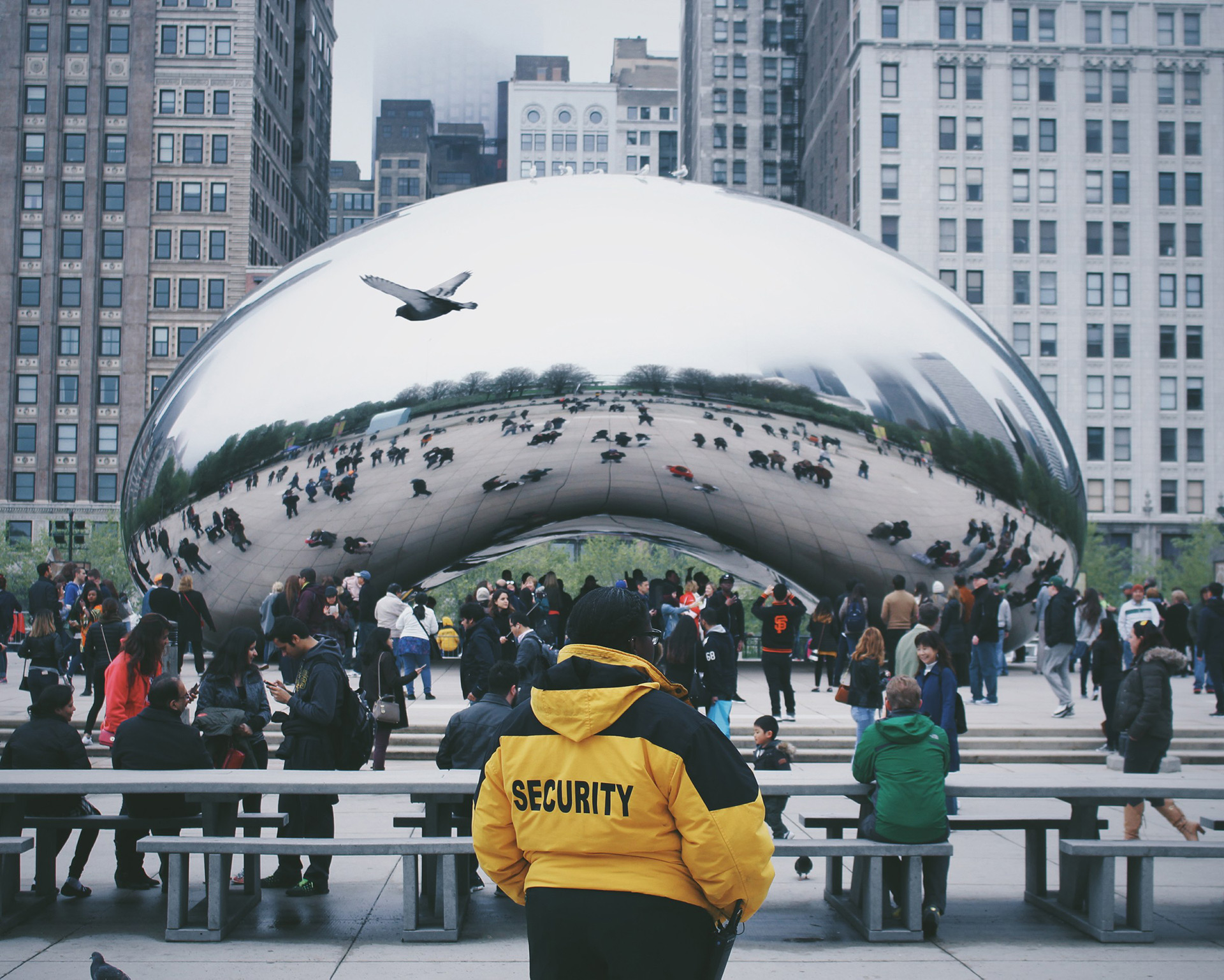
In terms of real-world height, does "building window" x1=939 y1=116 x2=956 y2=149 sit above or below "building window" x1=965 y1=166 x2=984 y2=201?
above

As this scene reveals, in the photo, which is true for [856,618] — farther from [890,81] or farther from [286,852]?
[890,81]

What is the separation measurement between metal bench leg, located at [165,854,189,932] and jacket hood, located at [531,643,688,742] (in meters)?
3.13

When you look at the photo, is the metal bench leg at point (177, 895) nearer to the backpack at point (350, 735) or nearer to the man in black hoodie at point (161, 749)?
the man in black hoodie at point (161, 749)

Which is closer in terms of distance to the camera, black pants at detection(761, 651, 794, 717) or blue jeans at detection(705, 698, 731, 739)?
blue jeans at detection(705, 698, 731, 739)

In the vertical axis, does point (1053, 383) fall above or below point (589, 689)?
above

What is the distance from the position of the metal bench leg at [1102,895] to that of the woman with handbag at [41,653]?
8.28 meters

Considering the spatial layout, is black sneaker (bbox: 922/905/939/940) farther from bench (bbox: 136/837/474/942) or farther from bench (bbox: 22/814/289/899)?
bench (bbox: 22/814/289/899)

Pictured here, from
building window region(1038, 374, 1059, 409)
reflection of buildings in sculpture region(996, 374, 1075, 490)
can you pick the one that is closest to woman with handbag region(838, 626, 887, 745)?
reflection of buildings in sculpture region(996, 374, 1075, 490)

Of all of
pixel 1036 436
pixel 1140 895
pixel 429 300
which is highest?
pixel 429 300

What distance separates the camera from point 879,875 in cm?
510

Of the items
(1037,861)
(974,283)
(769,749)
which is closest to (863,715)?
(769,749)

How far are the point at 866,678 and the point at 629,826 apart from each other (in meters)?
5.95

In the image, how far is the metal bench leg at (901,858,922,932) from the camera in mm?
5160

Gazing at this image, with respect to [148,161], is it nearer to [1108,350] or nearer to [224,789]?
[1108,350]
